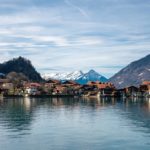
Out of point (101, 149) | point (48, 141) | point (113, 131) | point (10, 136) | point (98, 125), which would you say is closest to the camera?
point (101, 149)

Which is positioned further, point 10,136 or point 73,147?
point 10,136

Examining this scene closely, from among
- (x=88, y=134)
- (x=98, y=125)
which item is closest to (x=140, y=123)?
(x=98, y=125)

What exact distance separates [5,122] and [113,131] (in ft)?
62.9

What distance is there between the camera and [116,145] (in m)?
44.2

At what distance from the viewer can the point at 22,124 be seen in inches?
2504

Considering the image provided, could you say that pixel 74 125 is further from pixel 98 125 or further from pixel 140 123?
pixel 140 123

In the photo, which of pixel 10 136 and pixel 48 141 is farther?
pixel 10 136

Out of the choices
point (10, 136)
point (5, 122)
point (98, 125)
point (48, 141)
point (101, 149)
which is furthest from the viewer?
point (5, 122)

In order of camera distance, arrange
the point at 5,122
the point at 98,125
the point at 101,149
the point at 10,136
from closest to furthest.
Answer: the point at 101,149 < the point at 10,136 < the point at 98,125 < the point at 5,122

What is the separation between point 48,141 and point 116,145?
723cm

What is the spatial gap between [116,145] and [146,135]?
794cm

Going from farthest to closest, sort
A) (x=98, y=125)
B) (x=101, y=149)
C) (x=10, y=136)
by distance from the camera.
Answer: (x=98, y=125), (x=10, y=136), (x=101, y=149)

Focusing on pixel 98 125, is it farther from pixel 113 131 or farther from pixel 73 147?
pixel 73 147

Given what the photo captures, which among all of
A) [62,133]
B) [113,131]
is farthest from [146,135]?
[62,133]
